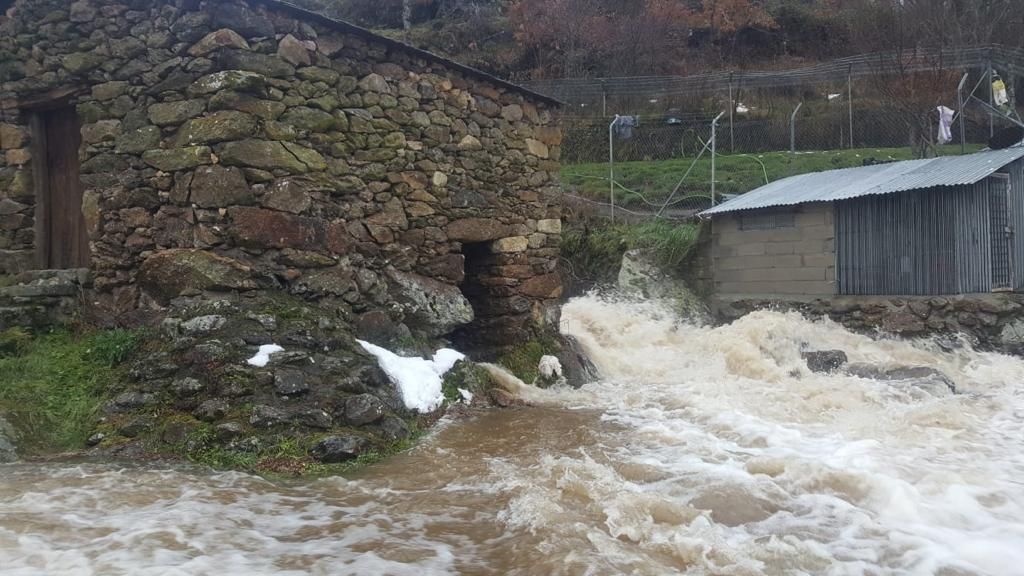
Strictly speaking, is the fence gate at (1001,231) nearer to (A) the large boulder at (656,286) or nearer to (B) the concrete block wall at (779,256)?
(B) the concrete block wall at (779,256)

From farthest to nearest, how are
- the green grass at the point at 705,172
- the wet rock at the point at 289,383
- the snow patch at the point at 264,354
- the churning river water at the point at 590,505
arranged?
the green grass at the point at 705,172 → the snow patch at the point at 264,354 → the wet rock at the point at 289,383 → the churning river water at the point at 590,505

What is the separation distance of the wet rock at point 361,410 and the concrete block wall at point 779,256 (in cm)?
891

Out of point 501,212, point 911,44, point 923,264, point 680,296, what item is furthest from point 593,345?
point 911,44

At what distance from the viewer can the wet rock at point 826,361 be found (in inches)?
389

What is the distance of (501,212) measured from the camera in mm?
8695

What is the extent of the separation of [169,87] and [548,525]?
486cm

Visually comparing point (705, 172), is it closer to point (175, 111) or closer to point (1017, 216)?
point (1017, 216)

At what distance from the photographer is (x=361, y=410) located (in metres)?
5.57

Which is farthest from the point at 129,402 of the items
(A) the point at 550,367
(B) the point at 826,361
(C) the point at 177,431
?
(B) the point at 826,361

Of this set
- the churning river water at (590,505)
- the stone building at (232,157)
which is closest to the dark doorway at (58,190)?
the stone building at (232,157)

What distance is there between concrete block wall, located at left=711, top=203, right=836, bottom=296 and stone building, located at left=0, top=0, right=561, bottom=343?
21.9 feet

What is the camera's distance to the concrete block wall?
1216 cm

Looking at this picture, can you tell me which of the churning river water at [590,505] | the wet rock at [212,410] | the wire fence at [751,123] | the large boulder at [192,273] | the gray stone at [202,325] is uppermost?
the wire fence at [751,123]

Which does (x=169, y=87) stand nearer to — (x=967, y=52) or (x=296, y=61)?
(x=296, y=61)
